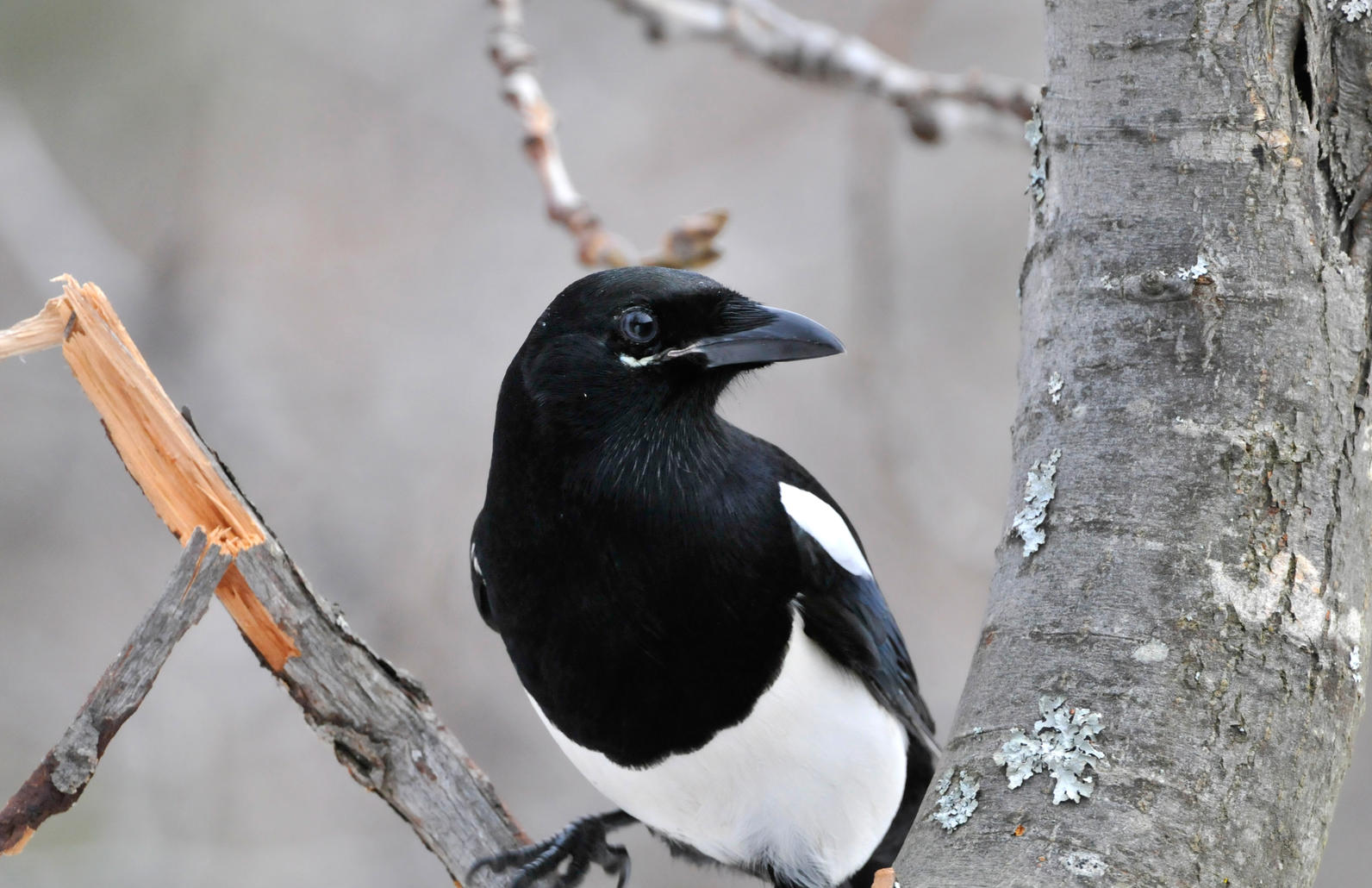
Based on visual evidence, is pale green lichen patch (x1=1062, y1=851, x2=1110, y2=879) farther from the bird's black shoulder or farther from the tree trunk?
the bird's black shoulder

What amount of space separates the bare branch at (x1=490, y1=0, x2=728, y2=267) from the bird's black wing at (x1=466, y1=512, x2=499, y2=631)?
1.81ft

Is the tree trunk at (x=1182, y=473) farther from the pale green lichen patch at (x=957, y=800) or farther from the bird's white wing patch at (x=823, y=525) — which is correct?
the bird's white wing patch at (x=823, y=525)

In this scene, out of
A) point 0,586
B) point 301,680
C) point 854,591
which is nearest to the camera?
point 301,680

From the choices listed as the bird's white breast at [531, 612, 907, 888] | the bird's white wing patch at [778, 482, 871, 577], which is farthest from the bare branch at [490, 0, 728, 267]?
the bird's white breast at [531, 612, 907, 888]

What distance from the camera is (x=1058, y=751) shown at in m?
1.27

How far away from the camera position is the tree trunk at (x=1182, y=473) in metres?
1.27

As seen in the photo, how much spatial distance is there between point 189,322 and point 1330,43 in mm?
3353

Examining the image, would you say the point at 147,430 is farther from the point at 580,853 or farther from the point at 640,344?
the point at 580,853

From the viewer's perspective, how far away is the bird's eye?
6.41 ft

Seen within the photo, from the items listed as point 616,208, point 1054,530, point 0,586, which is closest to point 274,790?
point 0,586

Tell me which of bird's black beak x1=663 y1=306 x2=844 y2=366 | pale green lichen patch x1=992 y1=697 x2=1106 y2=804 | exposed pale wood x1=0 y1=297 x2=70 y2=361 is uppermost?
bird's black beak x1=663 y1=306 x2=844 y2=366

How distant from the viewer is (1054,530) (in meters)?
1.42

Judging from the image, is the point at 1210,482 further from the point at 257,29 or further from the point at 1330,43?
the point at 257,29

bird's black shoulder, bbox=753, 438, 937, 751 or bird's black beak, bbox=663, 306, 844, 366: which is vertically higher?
bird's black beak, bbox=663, 306, 844, 366
